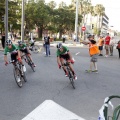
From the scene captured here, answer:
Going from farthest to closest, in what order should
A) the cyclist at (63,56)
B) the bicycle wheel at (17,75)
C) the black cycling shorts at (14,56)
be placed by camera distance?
the black cycling shorts at (14,56)
the cyclist at (63,56)
the bicycle wheel at (17,75)

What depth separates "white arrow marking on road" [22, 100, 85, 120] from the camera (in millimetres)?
5996

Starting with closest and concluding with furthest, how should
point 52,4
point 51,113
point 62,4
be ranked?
point 51,113
point 62,4
point 52,4

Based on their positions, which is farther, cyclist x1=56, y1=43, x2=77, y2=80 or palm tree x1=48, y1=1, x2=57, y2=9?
palm tree x1=48, y1=1, x2=57, y2=9

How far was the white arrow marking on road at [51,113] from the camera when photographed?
19.7 ft

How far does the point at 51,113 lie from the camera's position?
631 cm

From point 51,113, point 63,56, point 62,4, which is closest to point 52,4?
point 62,4

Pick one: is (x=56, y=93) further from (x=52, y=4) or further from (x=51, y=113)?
(x=52, y=4)

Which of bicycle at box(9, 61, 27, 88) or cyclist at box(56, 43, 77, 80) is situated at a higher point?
cyclist at box(56, 43, 77, 80)

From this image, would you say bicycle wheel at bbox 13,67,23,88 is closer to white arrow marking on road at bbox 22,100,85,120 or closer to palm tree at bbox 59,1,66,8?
white arrow marking on road at bbox 22,100,85,120

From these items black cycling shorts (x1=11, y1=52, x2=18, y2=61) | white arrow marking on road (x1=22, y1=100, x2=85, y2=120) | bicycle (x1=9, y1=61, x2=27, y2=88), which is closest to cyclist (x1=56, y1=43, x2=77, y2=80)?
bicycle (x1=9, y1=61, x2=27, y2=88)

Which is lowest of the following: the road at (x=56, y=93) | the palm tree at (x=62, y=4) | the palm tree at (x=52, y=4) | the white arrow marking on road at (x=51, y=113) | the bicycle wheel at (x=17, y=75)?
the white arrow marking on road at (x=51, y=113)

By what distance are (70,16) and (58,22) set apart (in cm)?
353

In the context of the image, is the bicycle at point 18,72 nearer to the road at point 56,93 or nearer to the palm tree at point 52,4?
the road at point 56,93

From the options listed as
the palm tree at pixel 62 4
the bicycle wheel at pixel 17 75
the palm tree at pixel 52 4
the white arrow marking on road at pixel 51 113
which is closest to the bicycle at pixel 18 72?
the bicycle wheel at pixel 17 75
